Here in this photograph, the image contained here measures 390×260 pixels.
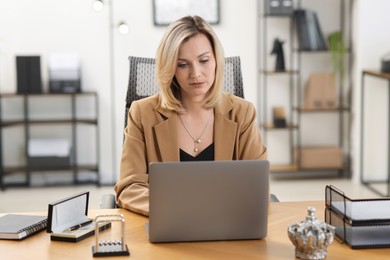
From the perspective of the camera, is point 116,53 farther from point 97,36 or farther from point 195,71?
point 195,71

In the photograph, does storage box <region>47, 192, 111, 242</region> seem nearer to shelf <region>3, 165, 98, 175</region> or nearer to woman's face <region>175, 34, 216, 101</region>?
woman's face <region>175, 34, 216, 101</region>

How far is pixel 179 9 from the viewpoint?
600 centimetres

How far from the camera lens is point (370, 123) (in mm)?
6047

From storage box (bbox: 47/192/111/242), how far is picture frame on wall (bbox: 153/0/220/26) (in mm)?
3772

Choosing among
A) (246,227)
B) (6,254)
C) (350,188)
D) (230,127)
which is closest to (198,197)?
(246,227)

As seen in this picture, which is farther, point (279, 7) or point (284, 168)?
point (284, 168)

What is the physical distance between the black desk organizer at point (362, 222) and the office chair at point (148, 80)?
1007mm

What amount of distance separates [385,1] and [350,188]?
4.99 feet

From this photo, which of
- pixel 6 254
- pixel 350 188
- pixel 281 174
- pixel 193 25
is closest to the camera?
pixel 6 254

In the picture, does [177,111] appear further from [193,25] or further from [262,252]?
[262,252]

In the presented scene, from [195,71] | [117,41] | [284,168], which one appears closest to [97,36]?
[117,41]

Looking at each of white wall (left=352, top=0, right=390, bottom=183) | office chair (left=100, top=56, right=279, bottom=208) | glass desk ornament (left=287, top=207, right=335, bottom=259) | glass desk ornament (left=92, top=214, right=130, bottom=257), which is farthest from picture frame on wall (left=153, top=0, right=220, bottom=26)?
glass desk ornament (left=287, top=207, right=335, bottom=259)

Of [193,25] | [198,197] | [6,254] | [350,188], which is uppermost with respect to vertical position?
[193,25]

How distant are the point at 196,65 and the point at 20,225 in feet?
2.82
